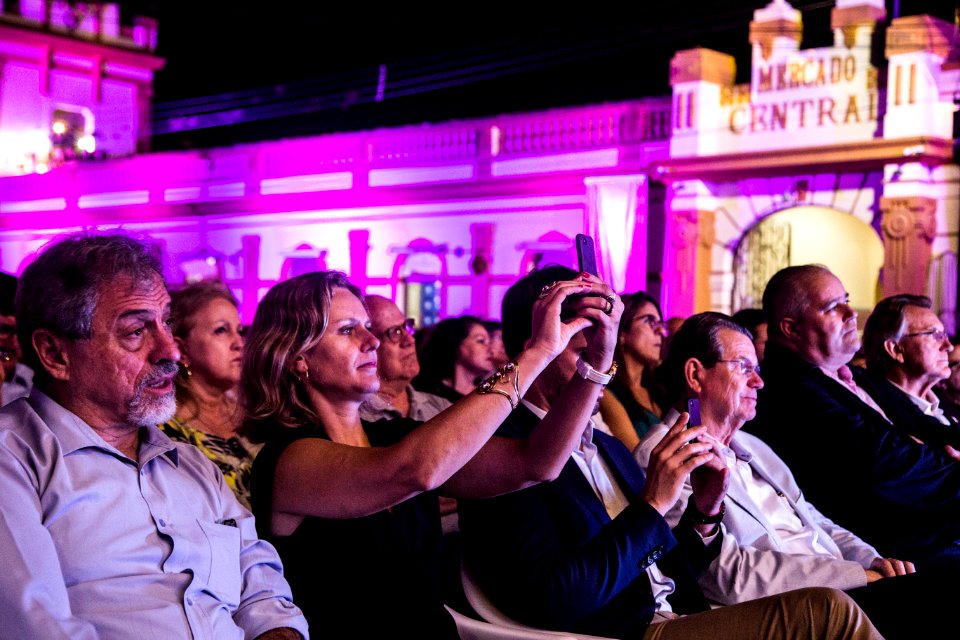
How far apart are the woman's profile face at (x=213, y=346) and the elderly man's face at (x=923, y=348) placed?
8.80ft

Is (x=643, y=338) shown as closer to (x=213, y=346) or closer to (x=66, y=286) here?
(x=213, y=346)

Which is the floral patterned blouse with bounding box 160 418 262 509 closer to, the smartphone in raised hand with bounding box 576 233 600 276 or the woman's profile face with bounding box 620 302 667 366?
the smartphone in raised hand with bounding box 576 233 600 276

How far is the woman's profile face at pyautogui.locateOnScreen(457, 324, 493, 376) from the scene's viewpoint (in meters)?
5.75

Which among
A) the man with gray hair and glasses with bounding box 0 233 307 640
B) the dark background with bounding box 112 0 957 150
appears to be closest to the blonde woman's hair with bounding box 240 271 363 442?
the man with gray hair and glasses with bounding box 0 233 307 640

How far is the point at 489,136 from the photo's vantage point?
14000 millimetres

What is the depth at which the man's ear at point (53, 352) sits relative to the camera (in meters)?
2.14

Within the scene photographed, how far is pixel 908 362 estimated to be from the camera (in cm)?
457

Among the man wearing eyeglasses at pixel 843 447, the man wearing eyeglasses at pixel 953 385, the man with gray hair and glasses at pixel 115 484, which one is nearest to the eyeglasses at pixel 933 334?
the man wearing eyeglasses at pixel 843 447

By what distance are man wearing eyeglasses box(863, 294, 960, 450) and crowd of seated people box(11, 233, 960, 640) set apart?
102 cm

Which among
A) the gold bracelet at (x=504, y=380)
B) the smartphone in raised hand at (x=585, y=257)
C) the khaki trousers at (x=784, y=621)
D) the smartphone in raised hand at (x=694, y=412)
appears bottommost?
the khaki trousers at (x=784, y=621)

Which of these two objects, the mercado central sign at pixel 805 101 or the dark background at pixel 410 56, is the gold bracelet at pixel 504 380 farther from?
the dark background at pixel 410 56

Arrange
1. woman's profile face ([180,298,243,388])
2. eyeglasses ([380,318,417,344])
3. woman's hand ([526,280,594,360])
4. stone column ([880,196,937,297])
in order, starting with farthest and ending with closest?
1. stone column ([880,196,937,297])
2. eyeglasses ([380,318,417,344])
3. woman's profile face ([180,298,243,388])
4. woman's hand ([526,280,594,360])

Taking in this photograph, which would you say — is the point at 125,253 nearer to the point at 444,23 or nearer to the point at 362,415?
the point at 362,415

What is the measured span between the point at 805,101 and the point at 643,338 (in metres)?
7.00
